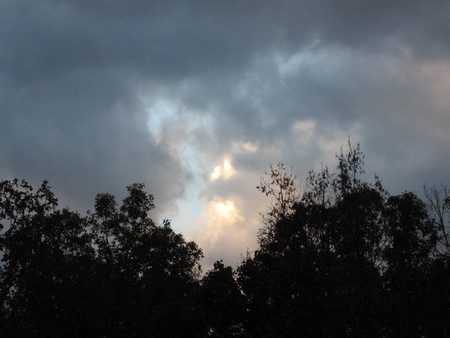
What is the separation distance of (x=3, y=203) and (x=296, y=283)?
2082 cm

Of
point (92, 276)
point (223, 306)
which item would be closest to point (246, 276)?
point (223, 306)

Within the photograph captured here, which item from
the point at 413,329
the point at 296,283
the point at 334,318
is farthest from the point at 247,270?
the point at 413,329

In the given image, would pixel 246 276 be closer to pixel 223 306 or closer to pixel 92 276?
pixel 223 306

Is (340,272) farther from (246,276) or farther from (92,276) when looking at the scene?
(92,276)

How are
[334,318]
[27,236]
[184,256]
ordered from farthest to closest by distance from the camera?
[184,256]
[27,236]
[334,318]

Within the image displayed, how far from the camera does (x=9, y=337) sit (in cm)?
2983

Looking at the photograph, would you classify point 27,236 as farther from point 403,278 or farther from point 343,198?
point 403,278

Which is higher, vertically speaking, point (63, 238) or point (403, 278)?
point (63, 238)

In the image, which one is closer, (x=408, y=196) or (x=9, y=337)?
(x=9, y=337)

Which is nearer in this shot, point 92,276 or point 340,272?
point 340,272

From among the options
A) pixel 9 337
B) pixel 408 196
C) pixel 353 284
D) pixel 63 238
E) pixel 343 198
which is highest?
pixel 408 196

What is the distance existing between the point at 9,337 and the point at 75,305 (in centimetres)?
643

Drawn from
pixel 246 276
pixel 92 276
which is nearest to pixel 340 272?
pixel 246 276

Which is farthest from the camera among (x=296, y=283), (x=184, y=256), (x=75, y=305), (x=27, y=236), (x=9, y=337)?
(x=184, y=256)
